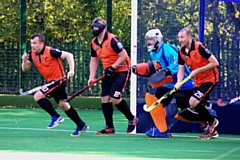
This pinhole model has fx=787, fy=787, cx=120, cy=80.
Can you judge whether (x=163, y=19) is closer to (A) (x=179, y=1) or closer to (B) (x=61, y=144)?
(A) (x=179, y=1)

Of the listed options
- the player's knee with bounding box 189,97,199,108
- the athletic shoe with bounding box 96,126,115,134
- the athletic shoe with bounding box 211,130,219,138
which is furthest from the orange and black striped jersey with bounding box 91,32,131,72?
the athletic shoe with bounding box 211,130,219,138

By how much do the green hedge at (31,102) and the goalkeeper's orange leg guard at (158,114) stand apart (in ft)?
18.8

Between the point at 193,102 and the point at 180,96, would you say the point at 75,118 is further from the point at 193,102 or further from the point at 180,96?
the point at 193,102

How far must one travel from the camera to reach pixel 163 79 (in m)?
10.9

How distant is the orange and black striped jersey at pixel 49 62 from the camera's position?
11430 millimetres

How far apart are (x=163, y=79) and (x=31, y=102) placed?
22.8 feet

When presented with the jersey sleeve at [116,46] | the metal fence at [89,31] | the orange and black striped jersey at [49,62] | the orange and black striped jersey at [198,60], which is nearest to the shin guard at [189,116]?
the orange and black striped jersey at [198,60]

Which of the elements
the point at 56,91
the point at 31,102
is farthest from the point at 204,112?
the point at 31,102

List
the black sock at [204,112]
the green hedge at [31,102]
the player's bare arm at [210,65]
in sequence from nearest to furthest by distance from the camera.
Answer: the player's bare arm at [210,65], the black sock at [204,112], the green hedge at [31,102]

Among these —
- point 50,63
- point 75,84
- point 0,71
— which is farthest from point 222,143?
point 0,71

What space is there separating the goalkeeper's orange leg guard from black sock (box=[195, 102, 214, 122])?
2.03 ft

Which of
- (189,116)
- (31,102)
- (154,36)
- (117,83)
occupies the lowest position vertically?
(31,102)

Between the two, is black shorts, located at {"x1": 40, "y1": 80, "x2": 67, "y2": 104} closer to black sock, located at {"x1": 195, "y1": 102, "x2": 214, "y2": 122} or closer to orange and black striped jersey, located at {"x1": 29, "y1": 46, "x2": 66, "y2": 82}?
orange and black striped jersey, located at {"x1": 29, "y1": 46, "x2": 66, "y2": 82}

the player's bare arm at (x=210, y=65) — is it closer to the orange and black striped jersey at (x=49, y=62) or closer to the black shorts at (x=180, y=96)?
the black shorts at (x=180, y=96)
